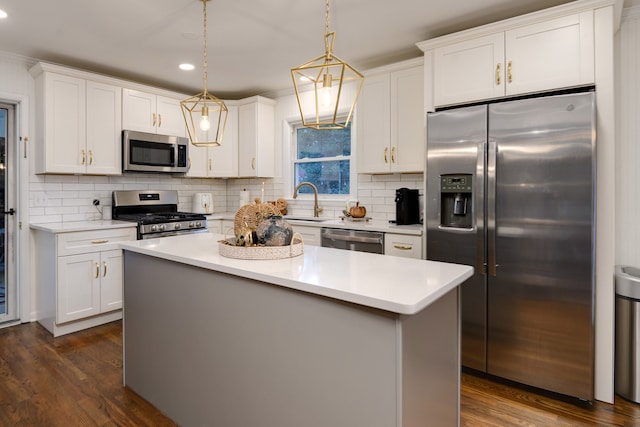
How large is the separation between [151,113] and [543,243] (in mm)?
3863

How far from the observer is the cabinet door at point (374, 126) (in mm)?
3480

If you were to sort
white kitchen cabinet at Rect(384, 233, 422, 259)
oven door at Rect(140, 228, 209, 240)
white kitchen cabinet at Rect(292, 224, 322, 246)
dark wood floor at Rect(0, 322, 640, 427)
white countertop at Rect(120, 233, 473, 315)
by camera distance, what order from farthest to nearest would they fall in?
oven door at Rect(140, 228, 209, 240) → white kitchen cabinet at Rect(292, 224, 322, 246) → white kitchen cabinet at Rect(384, 233, 422, 259) → dark wood floor at Rect(0, 322, 640, 427) → white countertop at Rect(120, 233, 473, 315)

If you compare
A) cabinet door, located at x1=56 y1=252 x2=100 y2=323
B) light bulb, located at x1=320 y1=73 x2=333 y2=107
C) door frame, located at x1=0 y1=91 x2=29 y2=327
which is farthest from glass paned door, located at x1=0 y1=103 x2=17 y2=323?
light bulb, located at x1=320 y1=73 x2=333 y2=107

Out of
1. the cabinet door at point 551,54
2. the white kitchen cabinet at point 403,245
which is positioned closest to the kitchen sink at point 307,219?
the white kitchen cabinet at point 403,245

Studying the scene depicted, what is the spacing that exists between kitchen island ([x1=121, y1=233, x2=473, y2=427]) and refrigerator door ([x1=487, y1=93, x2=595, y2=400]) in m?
0.96

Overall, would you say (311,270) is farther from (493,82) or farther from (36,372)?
(36,372)

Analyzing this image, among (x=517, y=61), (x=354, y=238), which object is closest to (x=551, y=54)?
(x=517, y=61)

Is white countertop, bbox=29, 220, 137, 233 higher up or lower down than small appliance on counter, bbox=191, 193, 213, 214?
lower down

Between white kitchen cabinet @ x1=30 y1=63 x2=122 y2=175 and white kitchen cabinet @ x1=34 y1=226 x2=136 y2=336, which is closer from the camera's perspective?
white kitchen cabinet @ x1=34 y1=226 x2=136 y2=336

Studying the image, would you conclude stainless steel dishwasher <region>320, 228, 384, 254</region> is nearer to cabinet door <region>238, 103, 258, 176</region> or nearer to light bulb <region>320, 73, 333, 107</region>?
cabinet door <region>238, 103, 258, 176</region>

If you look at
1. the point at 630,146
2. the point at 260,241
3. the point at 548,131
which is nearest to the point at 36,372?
the point at 260,241

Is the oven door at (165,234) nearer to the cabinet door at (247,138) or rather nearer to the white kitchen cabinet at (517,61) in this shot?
the cabinet door at (247,138)

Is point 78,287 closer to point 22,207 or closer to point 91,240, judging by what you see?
point 91,240

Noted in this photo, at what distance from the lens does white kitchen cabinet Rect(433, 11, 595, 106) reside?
2320 mm
